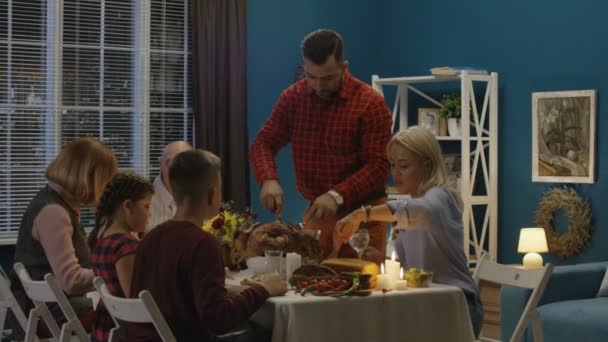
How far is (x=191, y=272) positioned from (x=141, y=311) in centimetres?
19

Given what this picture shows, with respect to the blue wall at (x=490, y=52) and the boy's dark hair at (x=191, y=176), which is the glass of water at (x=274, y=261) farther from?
the blue wall at (x=490, y=52)

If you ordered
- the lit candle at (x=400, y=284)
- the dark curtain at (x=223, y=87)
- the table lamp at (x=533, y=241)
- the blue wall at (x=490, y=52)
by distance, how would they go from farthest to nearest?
the dark curtain at (x=223, y=87)
the blue wall at (x=490, y=52)
the table lamp at (x=533, y=241)
the lit candle at (x=400, y=284)

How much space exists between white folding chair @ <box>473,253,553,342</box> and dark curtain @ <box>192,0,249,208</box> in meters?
3.82

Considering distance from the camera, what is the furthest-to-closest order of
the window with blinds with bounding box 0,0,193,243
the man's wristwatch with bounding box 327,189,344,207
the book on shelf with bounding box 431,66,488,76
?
the book on shelf with bounding box 431,66,488,76 < the window with blinds with bounding box 0,0,193,243 < the man's wristwatch with bounding box 327,189,344,207

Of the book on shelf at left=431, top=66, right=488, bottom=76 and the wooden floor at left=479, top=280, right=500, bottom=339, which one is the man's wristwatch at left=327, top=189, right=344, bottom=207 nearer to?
the wooden floor at left=479, top=280, right=500, bottom=339

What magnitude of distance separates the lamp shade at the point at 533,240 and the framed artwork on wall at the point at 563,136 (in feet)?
1.52

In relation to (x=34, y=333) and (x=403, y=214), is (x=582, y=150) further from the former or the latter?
(x=34, y=333)

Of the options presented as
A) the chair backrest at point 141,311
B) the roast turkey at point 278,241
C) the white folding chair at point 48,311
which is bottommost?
the white folding chair at point 48,311

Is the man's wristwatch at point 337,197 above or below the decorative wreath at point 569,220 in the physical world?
above

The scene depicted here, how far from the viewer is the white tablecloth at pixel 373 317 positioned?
9.78 ft

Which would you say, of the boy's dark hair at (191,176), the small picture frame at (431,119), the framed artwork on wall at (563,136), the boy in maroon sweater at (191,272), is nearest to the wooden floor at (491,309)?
the framed artwork on wall at (563,136)

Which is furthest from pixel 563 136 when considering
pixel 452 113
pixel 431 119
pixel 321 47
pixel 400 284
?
pixel 400 284

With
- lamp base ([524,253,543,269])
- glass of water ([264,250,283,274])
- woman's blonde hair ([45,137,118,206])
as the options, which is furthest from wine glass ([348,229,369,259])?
lamp base ([524,253,543,269])

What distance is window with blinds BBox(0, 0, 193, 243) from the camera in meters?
6.86
